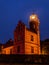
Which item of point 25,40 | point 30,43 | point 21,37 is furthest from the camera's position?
point 30,43

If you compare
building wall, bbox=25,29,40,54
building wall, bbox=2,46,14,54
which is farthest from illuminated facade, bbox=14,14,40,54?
building wall, bbox=2,46,14,54

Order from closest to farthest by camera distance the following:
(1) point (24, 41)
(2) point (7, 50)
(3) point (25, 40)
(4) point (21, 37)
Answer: (1) point (24, 41)
(3) point (25, 40)
(4) point (21, 37)
(2) point (7, 50)

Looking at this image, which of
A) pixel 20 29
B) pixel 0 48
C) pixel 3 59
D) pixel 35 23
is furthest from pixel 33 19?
pixel 3 59

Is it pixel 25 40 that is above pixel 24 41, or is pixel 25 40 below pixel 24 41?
above

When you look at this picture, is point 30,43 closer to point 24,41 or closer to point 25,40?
point 25,40

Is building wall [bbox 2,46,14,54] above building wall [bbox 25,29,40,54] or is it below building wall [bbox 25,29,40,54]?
below

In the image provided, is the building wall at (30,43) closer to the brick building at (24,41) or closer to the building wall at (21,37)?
the brick building at (24,41)

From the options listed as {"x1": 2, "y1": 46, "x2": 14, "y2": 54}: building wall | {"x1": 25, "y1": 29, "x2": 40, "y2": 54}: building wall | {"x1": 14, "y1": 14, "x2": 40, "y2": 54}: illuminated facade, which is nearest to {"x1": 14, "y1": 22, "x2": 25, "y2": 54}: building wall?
{"x1": 14, "y1": 14, "x2": 40, "y2": 54}: illuminated facade

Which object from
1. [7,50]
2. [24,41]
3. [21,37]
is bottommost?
[7,50]

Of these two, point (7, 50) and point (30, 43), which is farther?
point (7, 50)

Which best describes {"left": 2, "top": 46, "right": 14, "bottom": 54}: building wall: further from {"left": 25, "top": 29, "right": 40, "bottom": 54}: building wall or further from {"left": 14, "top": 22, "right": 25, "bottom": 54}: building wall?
{"left": 25, "top": 29, "right": 40, "bottom": 54}: building wall

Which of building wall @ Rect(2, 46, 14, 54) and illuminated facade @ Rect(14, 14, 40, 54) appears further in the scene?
building wall @ Rect(2, 46, 14, 54)

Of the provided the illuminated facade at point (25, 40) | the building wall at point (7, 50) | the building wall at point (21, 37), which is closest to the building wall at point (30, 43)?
the illuminated facade at point (25, 40)

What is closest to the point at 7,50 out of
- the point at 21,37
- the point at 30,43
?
the point at 21,37
